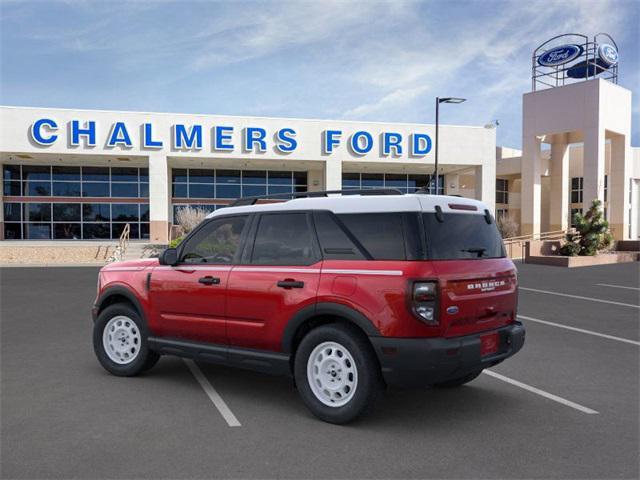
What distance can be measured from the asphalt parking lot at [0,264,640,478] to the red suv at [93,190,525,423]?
→ 15.4 inches

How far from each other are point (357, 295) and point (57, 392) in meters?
3.26

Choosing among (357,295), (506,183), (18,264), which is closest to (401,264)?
(357,295)

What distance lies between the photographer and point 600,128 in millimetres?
34156

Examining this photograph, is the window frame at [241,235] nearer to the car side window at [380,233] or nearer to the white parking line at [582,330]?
the car side window at [380,233]

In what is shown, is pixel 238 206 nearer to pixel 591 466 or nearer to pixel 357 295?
pixel 357 295

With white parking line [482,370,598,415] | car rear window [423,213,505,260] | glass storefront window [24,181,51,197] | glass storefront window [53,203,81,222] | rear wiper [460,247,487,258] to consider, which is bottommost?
white parking line [482,370,598,415]

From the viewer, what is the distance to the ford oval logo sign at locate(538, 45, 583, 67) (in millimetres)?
35500

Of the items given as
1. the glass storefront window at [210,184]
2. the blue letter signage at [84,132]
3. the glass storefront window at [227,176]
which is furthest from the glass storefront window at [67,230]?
the glass storefront window at [227,176]

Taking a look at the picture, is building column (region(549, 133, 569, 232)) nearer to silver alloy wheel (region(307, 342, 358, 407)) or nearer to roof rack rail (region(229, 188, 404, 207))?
roof rack rail (region(229, 188, 404, 207))

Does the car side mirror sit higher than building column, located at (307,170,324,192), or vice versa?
building column, located at (307,170,324,192)

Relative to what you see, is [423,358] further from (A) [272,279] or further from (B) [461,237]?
(A) [272,279]

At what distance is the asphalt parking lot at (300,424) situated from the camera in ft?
12.6

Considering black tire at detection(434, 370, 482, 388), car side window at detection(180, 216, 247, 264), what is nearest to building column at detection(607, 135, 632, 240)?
black tire at detection(434, 370, 482, 388)

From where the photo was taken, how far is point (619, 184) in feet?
121
